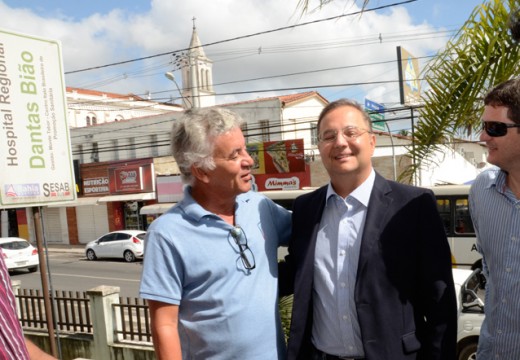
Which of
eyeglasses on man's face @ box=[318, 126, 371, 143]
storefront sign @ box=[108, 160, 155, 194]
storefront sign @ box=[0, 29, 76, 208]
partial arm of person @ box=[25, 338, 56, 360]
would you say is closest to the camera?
partial arm of person @ box=[25, 338, 56, 360]

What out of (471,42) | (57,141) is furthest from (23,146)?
(471,42)

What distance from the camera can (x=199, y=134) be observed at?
211 centimetres

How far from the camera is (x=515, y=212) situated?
6.38 ft

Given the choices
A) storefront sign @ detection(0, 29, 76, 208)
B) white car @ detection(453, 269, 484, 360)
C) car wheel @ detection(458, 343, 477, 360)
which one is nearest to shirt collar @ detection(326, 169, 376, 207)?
storefront sign @ detection(0, 29, 76, 208)

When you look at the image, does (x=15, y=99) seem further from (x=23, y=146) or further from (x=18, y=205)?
(x=18, y=205)

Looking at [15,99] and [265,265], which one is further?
[15,99]

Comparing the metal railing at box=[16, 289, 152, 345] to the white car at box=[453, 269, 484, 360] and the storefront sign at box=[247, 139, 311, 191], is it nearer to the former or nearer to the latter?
the white car at box=[453, 269, 484, 360]

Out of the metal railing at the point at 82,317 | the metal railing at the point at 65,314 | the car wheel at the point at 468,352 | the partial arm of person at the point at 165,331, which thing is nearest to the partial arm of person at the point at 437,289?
the partial arm of person at the point at 165,331

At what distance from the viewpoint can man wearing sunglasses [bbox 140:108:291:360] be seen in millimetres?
2029

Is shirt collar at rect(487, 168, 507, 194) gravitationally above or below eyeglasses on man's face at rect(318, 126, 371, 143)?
below

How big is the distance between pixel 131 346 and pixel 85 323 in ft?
3.89

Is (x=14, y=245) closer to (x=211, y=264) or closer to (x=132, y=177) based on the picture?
(x=132, y=177)

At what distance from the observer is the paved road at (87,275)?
570 inches

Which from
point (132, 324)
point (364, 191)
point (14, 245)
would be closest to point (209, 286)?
point (364, 191)
